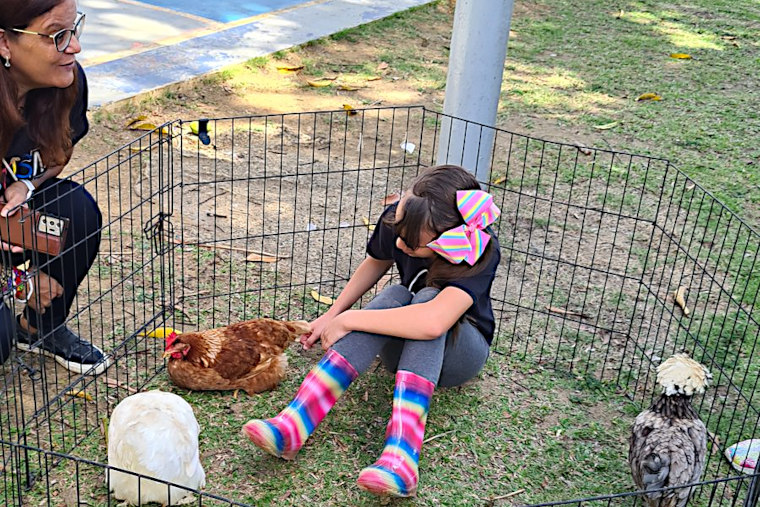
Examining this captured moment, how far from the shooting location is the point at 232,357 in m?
3.07

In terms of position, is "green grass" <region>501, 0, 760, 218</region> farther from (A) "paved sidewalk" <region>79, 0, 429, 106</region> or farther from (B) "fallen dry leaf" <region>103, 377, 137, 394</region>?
(B) "fallen dry leaf" <region>103, 377, 137, 394</region>

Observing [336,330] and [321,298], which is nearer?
[336,330]

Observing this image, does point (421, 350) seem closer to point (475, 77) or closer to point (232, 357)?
point (232, 357)

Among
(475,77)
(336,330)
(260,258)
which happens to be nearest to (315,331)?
(336,330)

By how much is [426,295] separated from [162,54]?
4088 mm

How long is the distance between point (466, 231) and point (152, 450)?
47.3 inches

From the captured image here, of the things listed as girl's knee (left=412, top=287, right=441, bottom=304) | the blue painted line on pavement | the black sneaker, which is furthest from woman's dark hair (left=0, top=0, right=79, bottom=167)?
the blue painted line on pavement

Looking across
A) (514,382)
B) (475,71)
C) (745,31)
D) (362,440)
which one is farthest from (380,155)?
(745,31)

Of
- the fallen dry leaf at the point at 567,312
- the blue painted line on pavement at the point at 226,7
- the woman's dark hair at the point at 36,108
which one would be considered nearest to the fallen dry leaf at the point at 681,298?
the fallen dry leaf at the point at 567,312

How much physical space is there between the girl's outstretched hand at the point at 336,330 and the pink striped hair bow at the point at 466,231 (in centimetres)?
38

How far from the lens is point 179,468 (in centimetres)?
254

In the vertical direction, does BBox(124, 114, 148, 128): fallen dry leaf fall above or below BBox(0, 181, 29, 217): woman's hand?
below

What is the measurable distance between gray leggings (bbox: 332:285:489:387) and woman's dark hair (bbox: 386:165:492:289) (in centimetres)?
10

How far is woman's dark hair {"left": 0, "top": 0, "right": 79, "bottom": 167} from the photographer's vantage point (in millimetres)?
2666
